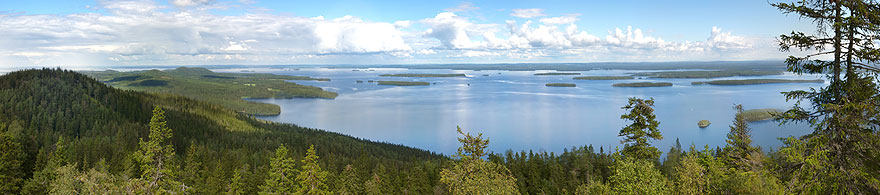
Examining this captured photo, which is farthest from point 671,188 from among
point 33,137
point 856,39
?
point 33,137

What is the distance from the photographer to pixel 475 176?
16281 mm

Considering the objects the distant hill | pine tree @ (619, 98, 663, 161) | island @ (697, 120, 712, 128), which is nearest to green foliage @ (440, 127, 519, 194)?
pine tree @ (619, 98, 663, 161)

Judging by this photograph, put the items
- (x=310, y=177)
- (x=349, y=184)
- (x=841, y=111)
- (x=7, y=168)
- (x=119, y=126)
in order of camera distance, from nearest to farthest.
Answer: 1. (x=841, y=111)
2. (x=310, y=177)
3. (x=7, y=168)
4. (x=349, y=184)
5. (x=119, y=126)

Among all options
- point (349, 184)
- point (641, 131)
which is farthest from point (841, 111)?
point (349, 184)

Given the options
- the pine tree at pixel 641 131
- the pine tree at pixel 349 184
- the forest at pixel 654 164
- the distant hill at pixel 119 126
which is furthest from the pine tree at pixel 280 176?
the distant hill at pixel 119 126

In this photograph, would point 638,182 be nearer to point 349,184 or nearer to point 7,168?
point 349,184

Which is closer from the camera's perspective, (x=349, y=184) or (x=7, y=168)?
(x=7, y=168)

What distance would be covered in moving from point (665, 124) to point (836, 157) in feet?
569

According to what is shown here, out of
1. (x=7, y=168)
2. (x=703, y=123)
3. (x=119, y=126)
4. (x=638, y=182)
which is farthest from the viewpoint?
(x=703, y=123)

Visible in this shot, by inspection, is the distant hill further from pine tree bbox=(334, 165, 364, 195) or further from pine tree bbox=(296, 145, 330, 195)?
pine tree bbox=(296, 145, 330, 195)

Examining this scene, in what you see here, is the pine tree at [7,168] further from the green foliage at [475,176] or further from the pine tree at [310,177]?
the green foliage at [475,176]

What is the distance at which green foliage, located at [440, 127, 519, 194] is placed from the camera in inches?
632

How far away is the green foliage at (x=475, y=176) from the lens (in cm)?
1605

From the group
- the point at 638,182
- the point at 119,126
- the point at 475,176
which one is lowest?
the point at 119,126
